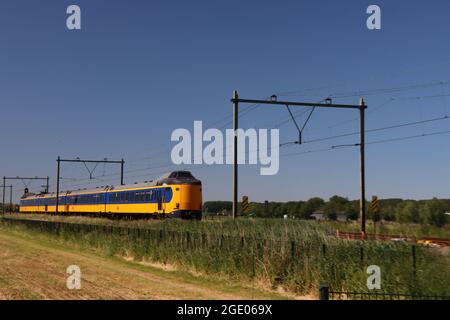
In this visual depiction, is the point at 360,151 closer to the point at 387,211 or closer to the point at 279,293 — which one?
the point at 279,293

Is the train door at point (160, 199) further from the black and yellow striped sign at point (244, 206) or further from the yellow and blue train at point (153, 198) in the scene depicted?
the black and yellow striped sign at point (244, 206)

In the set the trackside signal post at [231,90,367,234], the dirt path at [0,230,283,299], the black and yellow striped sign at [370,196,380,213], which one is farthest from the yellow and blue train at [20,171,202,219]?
the dirt path at [0,230,283,299]

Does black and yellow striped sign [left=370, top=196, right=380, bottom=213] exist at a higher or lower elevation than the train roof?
lower

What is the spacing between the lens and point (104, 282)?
43.7 feet

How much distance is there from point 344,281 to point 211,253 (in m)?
5.26

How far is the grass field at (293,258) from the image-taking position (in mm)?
10805

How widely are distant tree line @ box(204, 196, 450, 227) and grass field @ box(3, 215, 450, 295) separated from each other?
12.9 m

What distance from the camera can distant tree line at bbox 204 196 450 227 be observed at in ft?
140

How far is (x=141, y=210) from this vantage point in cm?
3644

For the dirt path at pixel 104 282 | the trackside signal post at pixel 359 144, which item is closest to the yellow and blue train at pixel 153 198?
the trackside signal post at pixel 359 144

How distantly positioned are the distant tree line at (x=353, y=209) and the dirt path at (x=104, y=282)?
14.8 metres

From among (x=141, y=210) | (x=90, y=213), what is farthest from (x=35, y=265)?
(x=90, y=213)

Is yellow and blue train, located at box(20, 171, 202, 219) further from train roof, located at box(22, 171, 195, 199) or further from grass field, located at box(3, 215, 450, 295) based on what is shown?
grass field, located at box(3, 215, 450, 295)

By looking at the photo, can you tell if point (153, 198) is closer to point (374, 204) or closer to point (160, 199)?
point (160, 199)
